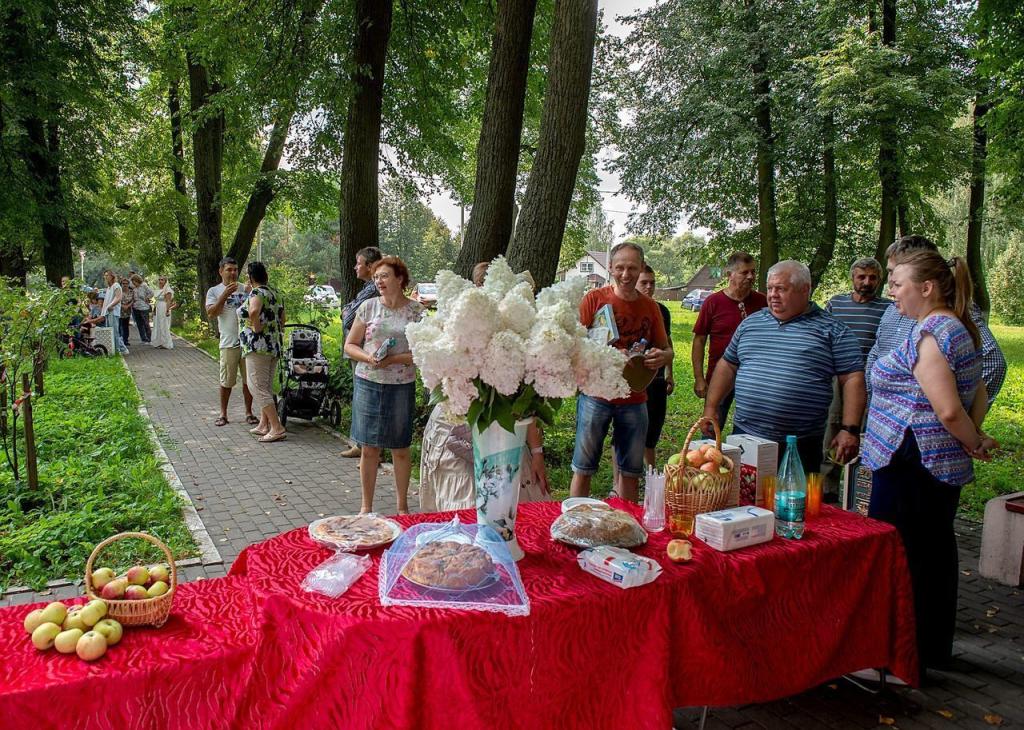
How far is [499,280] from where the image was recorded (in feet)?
8.11

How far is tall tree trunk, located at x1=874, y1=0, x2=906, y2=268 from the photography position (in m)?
14.6

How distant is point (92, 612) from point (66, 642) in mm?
114

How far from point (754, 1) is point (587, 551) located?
685 inches

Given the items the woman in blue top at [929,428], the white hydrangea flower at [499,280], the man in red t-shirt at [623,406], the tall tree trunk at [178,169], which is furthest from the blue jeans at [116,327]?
the woman in blue top at [929,428]

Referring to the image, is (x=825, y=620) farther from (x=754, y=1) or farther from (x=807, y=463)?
(x=754, y=1)

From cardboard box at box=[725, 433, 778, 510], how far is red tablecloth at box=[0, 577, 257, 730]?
6.58 feet

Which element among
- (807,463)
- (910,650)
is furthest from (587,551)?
(807,463)

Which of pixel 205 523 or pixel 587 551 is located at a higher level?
pixel 587 551

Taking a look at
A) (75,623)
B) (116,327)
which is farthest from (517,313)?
(116,327)

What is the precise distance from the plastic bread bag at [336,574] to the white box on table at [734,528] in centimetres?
125

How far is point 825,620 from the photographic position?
274 cm

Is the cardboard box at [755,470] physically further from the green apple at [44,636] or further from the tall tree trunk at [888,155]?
the tall tree trunk at [888,155]

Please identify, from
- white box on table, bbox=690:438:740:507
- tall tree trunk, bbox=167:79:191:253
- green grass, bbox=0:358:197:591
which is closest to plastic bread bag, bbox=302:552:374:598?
→ white box on table, bbox=690:438:740:507

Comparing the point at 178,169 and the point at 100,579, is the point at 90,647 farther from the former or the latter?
the point at 178,169
